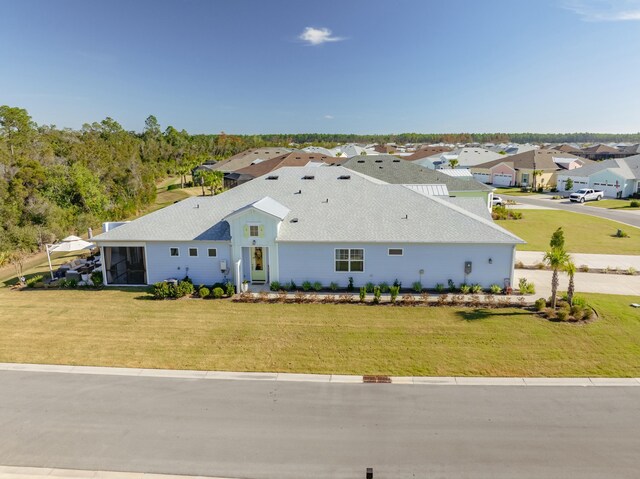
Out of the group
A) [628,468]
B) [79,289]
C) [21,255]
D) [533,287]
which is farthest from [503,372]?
[21,255]

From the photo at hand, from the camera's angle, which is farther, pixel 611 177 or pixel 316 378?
pixel 611 177

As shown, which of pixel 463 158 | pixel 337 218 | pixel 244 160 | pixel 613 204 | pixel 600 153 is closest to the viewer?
pixel 337 218

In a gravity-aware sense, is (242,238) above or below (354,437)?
above

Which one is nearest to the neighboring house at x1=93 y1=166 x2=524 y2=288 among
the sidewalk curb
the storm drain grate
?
the sidewalk curb

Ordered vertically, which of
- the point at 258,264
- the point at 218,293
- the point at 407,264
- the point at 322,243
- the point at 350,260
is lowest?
the point at 218,293

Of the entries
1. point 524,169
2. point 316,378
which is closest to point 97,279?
point 316,378

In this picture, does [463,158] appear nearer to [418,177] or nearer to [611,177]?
[611,177]

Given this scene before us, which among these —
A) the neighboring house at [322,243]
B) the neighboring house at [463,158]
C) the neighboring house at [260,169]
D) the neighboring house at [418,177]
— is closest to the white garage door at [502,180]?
the neighboring house at [463,158]

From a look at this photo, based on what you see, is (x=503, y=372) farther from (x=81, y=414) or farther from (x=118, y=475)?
(x=81, y=414)
